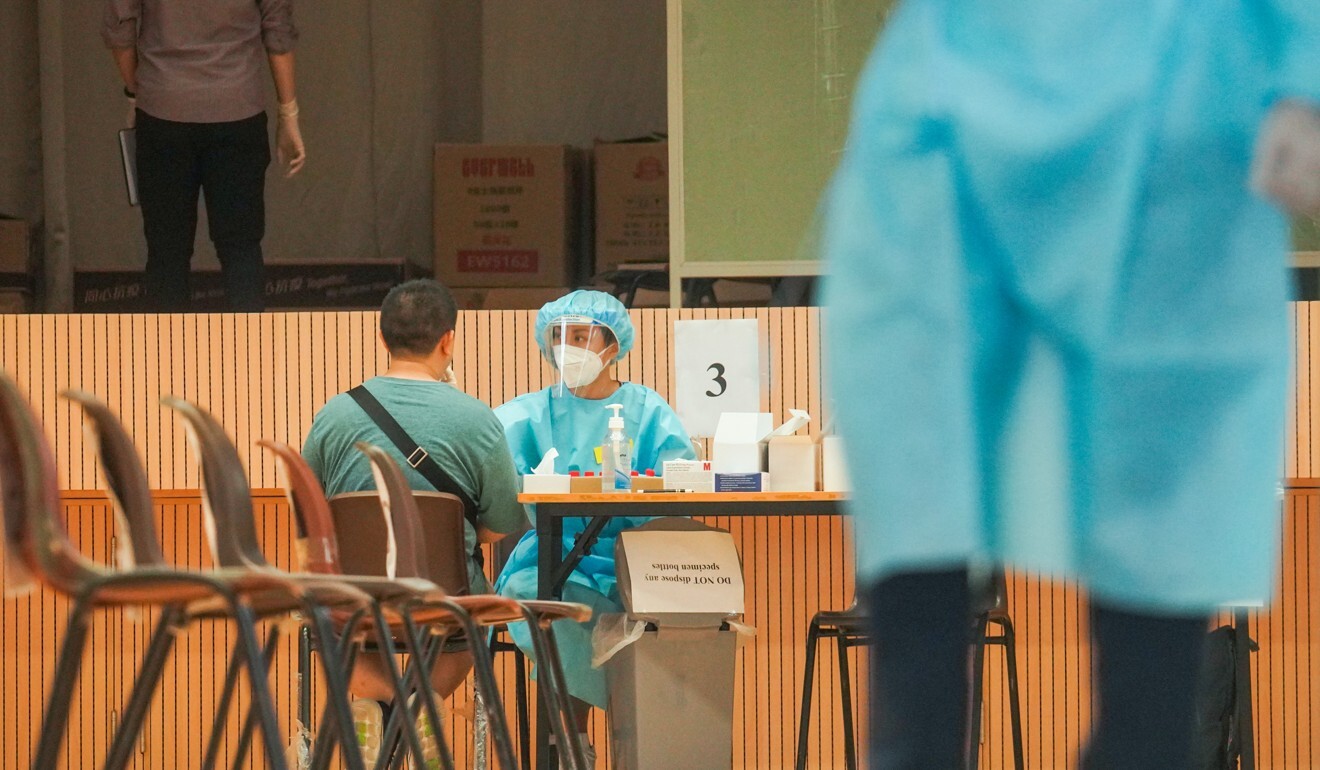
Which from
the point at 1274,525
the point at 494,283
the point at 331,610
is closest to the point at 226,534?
the point at 331,610

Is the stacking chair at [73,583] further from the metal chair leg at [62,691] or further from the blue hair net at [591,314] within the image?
the blue hair net at [591,314]

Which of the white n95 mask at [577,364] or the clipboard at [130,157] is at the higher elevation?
the clipboard at [130,157]

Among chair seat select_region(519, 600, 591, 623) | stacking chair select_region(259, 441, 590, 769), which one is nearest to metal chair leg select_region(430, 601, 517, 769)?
stacking chair select_region(259, 441, 590, 769)

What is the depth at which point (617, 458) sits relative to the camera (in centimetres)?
457

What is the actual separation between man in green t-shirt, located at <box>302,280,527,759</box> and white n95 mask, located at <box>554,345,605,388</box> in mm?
735

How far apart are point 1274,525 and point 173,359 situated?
180 inches

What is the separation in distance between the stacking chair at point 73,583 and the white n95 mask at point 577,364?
9.10 ft

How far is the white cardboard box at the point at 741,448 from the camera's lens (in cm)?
434

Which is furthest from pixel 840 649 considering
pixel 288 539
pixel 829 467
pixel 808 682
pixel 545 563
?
pixel 288 539

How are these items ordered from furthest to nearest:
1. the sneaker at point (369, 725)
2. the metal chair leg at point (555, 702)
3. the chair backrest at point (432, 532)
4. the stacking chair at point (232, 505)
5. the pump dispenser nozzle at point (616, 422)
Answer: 1. the pump dispenser nozzle at point (616, 422)
2. the sneaker at point (369, 725)
3. the chair backrest at point (432, 532)
4. the metal chair leg at point (555, 702)
5. the stacking chair at point (232, 505)

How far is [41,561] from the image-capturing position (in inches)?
80.5

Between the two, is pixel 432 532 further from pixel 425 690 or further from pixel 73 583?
pixel 73 583

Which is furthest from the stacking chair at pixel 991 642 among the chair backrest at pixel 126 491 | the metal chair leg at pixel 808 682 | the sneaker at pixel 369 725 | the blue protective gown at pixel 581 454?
the chair backrest at pixel 126 491

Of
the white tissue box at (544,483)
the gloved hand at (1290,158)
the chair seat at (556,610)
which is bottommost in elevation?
the chair seat at (556,610)
